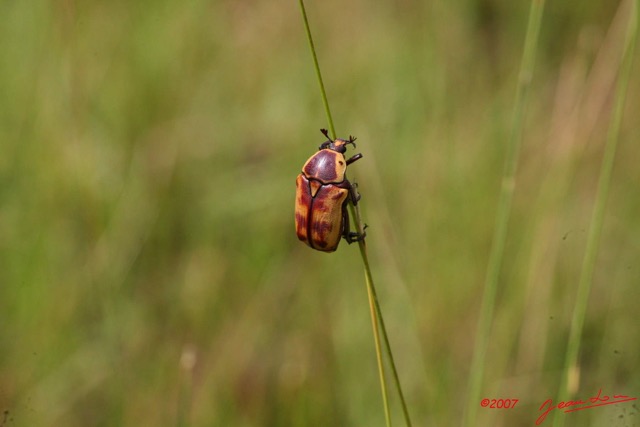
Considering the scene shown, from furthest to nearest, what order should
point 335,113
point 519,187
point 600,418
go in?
point 335,113 < point 519,187 < point 600,418

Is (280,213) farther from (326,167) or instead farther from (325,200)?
(325,200)

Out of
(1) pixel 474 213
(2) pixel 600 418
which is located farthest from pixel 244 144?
(2) pixel 600 418

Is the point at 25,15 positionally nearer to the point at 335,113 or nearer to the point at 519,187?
the point at 335,113
